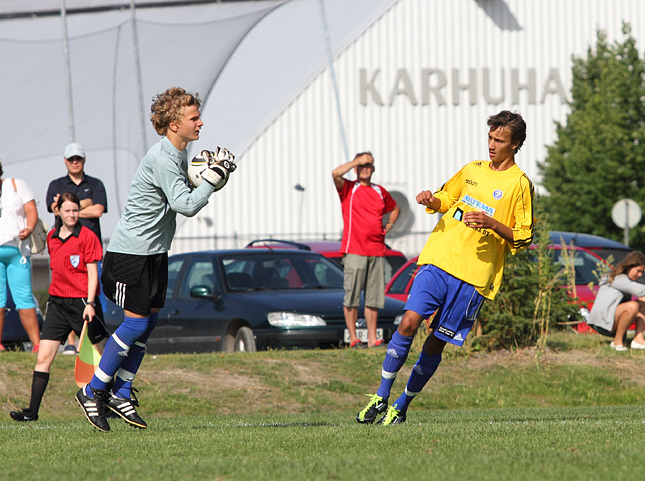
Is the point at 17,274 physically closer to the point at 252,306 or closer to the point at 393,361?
the point at 252,306

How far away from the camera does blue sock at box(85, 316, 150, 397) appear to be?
23.5ft

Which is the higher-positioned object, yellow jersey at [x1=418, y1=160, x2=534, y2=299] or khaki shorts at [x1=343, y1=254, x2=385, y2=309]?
yellow jersey at [x1=418, y1=160, x2=534, y2=299]

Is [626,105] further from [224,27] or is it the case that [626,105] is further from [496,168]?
[496,168]

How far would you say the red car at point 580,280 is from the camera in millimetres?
15539

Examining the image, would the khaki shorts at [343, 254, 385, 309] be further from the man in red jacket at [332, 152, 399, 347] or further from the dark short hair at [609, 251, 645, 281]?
the dark short hair at [609, 251, 645, 281]

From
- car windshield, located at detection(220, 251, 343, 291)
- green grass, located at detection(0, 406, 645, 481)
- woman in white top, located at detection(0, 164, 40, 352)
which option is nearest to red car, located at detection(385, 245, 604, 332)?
car windshield, located at detection(220, 251, 343, 291)

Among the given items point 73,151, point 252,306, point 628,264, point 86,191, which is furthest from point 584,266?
point 73,151

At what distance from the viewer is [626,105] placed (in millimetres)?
33781

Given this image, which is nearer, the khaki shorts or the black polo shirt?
the black polo shirt

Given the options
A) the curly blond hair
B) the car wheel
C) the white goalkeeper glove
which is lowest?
the car wheel

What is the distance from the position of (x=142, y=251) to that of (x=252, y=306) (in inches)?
239

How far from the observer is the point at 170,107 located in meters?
7.21

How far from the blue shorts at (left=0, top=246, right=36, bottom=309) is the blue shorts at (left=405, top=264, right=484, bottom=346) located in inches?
199

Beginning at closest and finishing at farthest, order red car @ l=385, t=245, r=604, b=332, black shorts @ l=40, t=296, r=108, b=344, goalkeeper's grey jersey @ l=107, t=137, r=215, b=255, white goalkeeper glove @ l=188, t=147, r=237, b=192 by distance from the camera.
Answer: white goalkeeper glove @ l=188, t=147, r=237, b=192 < goalkeeper's grey jersey @ l=107, t=137, r=215, b=255 < black shorts @ l=40, t=296, r=108, b=344 < red car @ l=385, t=245, r=604, b=332
